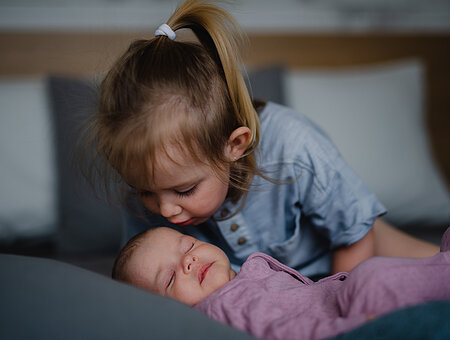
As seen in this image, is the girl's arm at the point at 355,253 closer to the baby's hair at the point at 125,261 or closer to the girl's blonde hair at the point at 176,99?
the girl's blonde hair at the point at 176,99

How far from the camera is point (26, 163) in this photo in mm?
1362

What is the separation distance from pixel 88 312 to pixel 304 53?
1552 mm

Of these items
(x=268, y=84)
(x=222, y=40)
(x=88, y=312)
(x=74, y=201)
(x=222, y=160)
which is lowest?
(x=74, y=201)

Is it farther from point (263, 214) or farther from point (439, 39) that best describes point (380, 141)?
point (439, 39)

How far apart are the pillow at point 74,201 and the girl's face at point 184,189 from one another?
483 millimetres

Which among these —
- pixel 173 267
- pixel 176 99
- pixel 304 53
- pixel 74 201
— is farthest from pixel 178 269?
pixel 304 53

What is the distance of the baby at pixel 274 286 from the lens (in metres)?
0.58

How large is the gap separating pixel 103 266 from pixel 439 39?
174cm

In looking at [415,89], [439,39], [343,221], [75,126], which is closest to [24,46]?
[75,126]

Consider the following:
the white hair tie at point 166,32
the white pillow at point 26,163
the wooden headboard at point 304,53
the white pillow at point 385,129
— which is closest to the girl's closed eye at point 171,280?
the white hair tie at point 166,32

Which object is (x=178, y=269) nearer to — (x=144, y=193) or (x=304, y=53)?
(x=144, y=193)

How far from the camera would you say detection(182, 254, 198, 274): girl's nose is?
800 mm

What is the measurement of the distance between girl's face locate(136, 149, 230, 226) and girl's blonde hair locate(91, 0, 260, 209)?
2 cm

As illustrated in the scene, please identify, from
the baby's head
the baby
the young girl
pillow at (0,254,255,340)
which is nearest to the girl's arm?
the young girl
